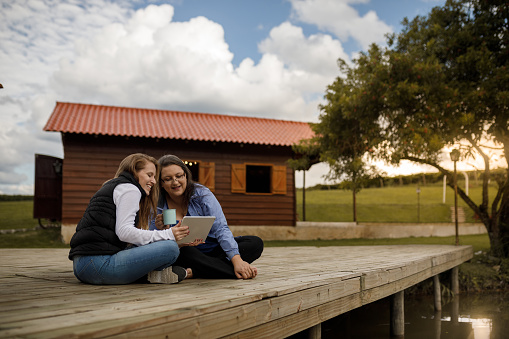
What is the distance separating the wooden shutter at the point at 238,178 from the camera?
15.1m

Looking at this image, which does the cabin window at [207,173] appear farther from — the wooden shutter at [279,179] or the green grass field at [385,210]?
the green grass field at [385,210]

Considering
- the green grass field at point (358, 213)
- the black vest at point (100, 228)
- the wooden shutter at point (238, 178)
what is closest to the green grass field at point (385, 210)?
the green grass field at point (358, 213)

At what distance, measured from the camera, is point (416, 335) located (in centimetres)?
635

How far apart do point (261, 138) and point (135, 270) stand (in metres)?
12.5

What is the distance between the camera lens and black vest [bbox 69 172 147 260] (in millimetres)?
3045

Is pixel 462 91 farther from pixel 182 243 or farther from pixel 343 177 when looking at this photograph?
pixel 182 243

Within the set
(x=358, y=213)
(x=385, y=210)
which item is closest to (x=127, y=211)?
(x=358, y=213)

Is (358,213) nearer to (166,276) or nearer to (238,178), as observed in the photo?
(238,178)

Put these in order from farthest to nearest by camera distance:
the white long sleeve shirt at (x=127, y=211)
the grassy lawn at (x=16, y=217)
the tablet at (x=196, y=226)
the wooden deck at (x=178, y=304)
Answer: the grassy lawn at (x=16, y=217) < the tablet at (x=196, y=226) < the white long sleeve shirt at (x=127, y=211) < the wooden deck at (x=178, y=304)

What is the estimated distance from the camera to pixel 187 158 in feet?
48.8

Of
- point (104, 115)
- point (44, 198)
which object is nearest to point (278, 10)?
point (104, 115)

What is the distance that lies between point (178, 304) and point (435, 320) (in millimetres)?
6216

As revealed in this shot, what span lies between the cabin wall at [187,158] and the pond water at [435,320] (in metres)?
7.35

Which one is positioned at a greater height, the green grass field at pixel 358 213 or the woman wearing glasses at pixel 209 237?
the woman wearing glasses at pixel 209 237
